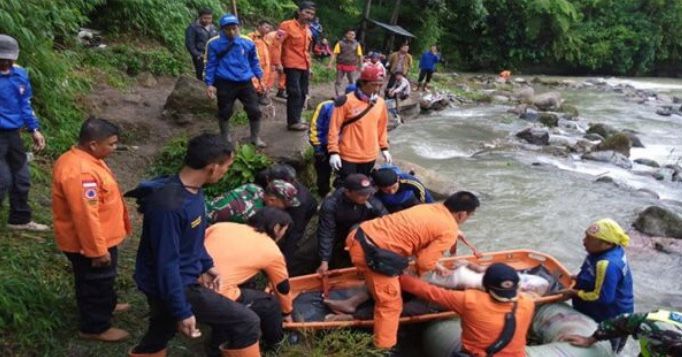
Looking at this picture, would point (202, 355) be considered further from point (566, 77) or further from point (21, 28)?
point (566, 77)

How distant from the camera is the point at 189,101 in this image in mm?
9148

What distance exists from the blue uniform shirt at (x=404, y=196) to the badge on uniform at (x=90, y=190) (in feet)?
9.19

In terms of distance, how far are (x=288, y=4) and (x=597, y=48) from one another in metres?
22.7

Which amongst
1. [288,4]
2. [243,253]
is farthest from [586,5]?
[243,253]

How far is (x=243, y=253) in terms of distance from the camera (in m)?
3.86

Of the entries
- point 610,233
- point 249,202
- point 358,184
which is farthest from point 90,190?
point 610,233

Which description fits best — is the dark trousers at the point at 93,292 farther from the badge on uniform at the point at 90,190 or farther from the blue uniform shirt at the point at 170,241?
the blue uniform shirt at the point at 170,241

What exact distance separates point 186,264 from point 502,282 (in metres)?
2.18

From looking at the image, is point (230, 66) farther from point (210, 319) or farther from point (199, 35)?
point (199, 35)

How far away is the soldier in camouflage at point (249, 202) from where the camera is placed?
15.9 feet

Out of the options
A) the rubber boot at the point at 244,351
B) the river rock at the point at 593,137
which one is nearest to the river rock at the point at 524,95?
the river rock at the point at 593,137

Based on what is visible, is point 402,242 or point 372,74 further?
point 372,74

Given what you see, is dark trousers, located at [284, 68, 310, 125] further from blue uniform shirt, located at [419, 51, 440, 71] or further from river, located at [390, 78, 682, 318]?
blue uniform shirt, located at [419, 51, 440, 71]

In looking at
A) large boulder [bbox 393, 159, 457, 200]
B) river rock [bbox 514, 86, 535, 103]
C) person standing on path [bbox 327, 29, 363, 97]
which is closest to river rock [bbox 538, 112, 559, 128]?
river rock [bbox 514, 86, 535, 103]
